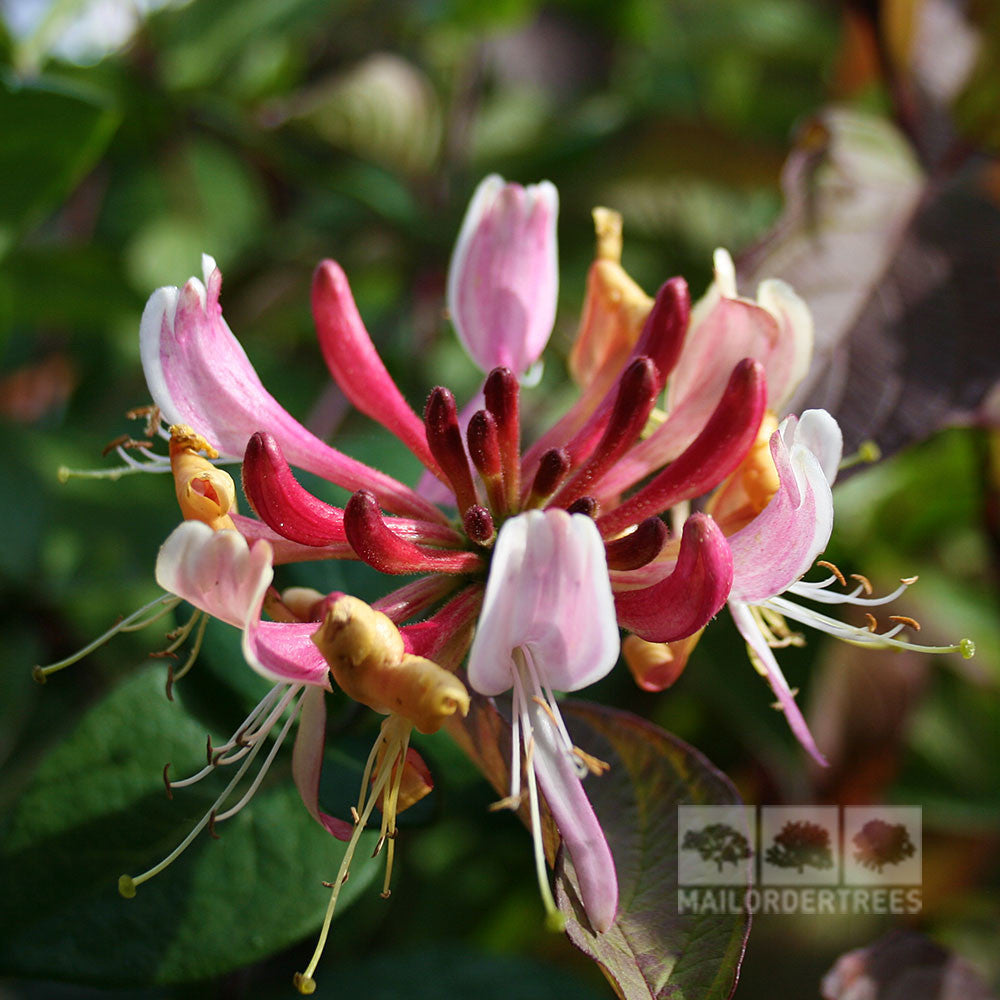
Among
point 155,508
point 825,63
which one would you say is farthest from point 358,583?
Answer: point 825,63

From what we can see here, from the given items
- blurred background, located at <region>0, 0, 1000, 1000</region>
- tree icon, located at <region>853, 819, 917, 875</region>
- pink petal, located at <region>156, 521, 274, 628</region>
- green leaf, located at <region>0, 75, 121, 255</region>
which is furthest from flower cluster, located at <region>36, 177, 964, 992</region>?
green leaf, located at <region>0, 75, 121, 255</region>

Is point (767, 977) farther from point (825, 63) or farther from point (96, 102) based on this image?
point (825, 63)

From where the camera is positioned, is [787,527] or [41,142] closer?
[787,527]

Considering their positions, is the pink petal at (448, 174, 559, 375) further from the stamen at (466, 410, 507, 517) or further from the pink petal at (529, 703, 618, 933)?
the pink petal at (529, 703, 618, 933)

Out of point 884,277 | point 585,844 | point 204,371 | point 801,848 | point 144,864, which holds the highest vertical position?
point 204,371

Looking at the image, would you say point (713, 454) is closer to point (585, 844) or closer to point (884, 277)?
point (585, 844)

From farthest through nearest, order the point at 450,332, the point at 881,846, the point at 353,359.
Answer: the point at 450,332 → the point at 881,846 → the point at 353,359

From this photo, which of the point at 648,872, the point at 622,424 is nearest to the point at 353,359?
the point at 622,424
